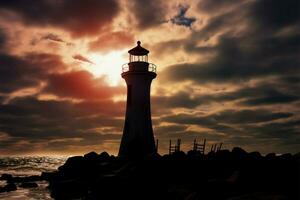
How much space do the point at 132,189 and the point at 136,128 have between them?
35.1ft

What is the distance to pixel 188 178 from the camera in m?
21.9

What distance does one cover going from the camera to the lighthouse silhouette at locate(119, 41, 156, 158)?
96.4 feet

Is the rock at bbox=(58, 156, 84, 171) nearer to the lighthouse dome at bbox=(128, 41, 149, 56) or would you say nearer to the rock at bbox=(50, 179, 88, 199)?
the rock at bbox=(50, 179, 88, 199)

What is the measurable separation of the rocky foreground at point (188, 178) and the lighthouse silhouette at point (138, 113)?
2033 millimetres

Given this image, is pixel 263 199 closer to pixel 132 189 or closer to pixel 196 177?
pixel 132 189

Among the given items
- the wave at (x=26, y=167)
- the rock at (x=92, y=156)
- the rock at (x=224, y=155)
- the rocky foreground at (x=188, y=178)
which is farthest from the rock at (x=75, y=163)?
the wave at (x=26, y=167)

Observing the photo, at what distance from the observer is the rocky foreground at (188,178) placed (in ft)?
45.1

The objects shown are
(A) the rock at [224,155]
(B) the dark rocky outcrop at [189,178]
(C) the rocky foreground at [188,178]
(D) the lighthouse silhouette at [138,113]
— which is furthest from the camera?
(D) the lighthouse silhouette at [138,113]

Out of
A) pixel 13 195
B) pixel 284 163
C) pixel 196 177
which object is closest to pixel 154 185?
pixel 196 177

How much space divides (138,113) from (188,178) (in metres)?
9.01

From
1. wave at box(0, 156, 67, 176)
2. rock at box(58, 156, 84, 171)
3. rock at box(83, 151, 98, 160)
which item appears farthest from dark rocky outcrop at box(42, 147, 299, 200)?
wave at box(0, 156, 67, 176)

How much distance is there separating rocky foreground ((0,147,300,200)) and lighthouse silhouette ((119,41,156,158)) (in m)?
2.03

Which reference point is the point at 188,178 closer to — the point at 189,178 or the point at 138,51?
the point at 189,178

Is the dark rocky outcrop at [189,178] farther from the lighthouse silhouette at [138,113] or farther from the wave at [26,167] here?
the wave at [26,167]
